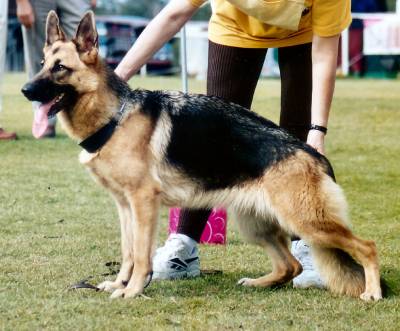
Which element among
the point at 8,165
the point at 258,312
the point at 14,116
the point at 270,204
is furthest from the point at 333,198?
the point at 14,116

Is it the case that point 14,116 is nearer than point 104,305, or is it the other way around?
point 104,305

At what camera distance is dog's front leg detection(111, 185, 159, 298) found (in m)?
4.57

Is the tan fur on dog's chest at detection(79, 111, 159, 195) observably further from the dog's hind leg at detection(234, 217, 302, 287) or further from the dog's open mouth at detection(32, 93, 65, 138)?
the dog's hind leg at detection(234, 217, 302, 287)

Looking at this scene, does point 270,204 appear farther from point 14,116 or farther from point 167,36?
point 14,116

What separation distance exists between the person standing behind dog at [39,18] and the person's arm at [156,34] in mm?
4762

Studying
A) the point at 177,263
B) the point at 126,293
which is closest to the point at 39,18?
the point at 177,263

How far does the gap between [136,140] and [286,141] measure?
761 millimetres

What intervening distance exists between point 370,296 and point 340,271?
0.68 feet

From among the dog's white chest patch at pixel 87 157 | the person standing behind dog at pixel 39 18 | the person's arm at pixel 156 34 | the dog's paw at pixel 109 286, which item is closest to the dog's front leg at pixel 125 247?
the dog's paw at pixel 109 286

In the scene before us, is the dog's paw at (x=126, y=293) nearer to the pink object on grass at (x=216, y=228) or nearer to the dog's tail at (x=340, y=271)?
the dog's tail at (x=340, y=271)

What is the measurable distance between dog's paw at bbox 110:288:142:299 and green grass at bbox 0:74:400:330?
68 mm

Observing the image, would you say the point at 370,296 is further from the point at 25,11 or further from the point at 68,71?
the point at 25,11

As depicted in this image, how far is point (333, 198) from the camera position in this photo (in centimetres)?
454

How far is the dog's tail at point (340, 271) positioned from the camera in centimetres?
465
